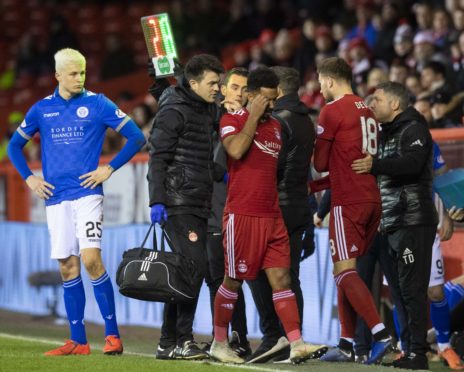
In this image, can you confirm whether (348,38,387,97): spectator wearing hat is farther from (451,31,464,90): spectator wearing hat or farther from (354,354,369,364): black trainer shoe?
(354,354,369,364): black trainer shoe

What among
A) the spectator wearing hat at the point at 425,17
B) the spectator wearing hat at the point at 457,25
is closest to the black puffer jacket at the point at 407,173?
the spectator wearing hat at the point at 457,25

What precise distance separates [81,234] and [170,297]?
1.02m

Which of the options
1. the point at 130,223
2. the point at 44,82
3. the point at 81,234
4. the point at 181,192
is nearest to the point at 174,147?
the point at 181,192

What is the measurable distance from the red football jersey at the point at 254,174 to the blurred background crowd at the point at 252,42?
3.35 m

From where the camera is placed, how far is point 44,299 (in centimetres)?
1468

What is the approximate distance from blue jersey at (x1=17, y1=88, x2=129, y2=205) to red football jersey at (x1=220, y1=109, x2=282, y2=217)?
Result: 127 centimetres

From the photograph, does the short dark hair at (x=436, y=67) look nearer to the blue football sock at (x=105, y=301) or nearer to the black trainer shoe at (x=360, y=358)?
the black trainer shoe at (x=360, y=358)

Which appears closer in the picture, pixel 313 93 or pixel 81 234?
pixel 81 234

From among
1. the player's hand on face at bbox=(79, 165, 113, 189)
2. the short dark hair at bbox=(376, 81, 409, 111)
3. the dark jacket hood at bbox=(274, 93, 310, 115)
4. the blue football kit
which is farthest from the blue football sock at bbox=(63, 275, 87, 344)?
the short dark hair at bbox=(376, 81, 409, 111)

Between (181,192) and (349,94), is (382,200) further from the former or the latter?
(181,192)

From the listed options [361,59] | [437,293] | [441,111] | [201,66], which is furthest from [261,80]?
[361,59]

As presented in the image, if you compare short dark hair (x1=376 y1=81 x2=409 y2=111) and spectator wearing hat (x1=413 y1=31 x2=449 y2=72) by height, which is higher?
spectator wearing hat (x1=413 y1=31 x2=449 y2=72)

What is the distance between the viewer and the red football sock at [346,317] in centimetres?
860

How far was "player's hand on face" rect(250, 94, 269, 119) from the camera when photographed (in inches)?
314
